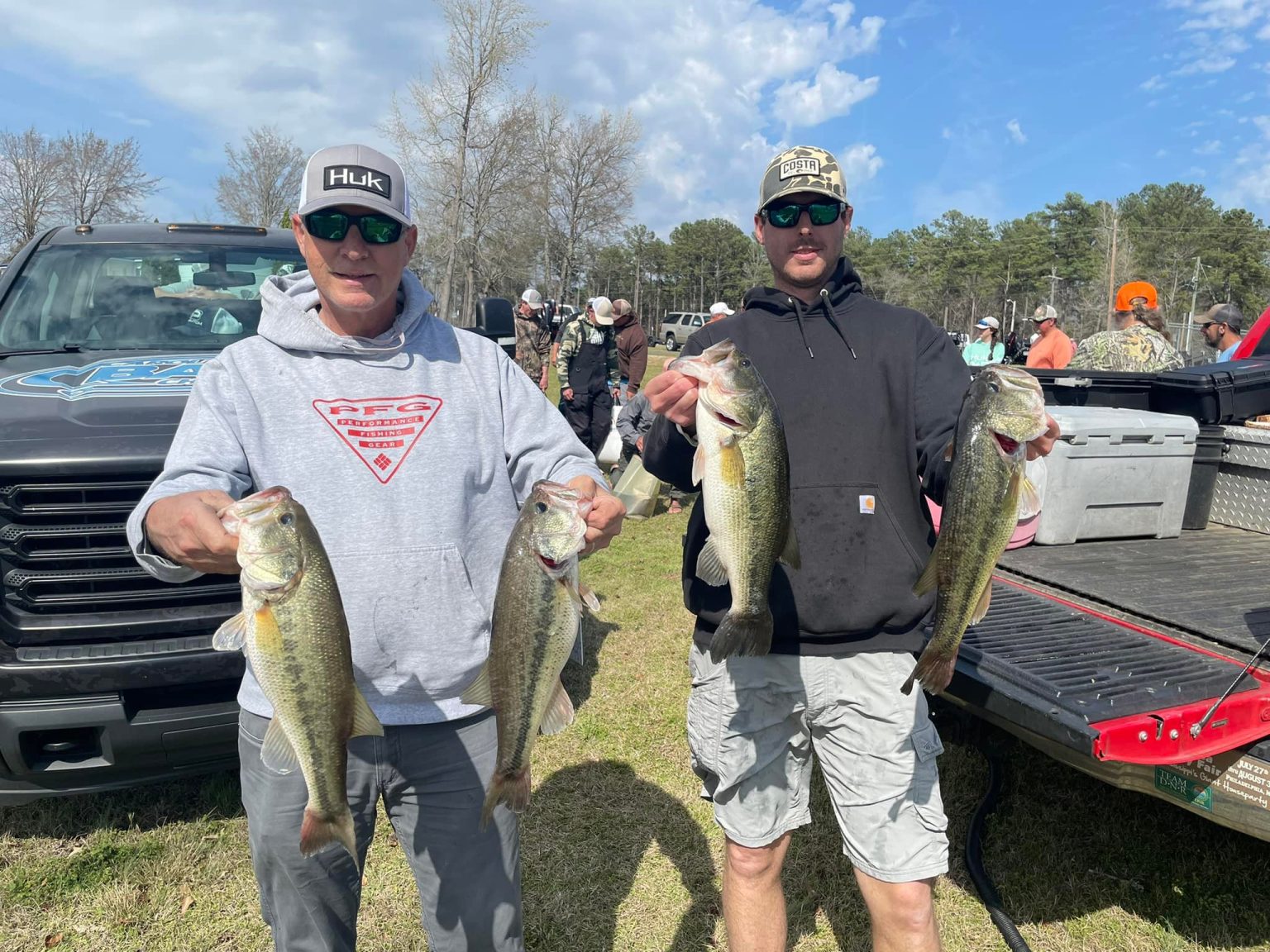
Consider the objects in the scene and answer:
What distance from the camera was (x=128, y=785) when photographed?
11.2 feet

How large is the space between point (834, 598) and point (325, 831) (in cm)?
164

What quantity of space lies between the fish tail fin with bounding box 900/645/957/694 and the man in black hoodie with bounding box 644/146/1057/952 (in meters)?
0.31

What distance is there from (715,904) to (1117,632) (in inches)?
84.8

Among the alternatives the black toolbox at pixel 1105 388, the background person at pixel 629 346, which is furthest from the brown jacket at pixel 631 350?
the black toolbox at pixel 1105 388

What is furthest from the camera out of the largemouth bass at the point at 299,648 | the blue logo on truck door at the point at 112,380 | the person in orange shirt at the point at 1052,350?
the person in orange shirt at the point at 1052,350

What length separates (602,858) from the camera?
3.93 m

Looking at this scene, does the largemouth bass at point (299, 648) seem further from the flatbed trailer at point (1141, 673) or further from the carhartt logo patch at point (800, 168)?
the flatbed trailer at point (1141, 673)

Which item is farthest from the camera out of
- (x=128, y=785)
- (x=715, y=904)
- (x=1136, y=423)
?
(x=1136, y=423)

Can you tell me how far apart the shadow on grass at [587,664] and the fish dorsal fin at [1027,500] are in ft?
10.3

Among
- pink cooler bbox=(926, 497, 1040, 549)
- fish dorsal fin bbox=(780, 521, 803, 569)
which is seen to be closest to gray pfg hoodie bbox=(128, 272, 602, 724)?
fish dorsal fin bbox=(780, 521, 803, 569)

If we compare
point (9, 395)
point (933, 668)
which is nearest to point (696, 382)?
point (933, 668)

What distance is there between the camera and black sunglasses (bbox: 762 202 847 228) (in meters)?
2.86

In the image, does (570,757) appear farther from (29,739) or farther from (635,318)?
(635,318)

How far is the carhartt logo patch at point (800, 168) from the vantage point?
9.41 ft
